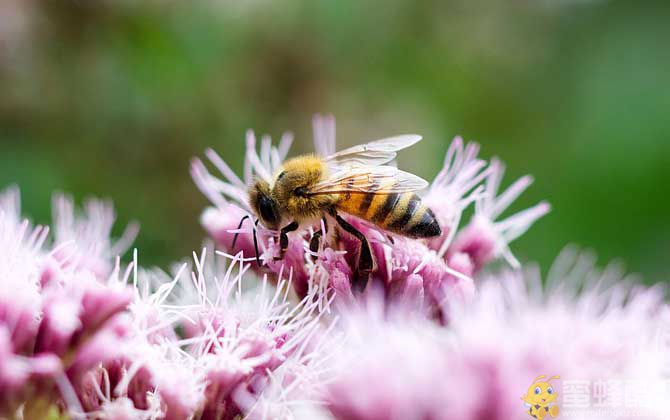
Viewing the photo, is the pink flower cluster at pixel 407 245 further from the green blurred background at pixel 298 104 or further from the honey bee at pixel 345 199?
the green blurred background at pixel 298 104

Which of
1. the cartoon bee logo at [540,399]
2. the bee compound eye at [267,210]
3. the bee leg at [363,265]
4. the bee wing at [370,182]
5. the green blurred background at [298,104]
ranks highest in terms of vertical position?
the green blurred background at [298,104]

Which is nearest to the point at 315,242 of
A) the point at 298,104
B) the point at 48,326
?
the point at 48,326

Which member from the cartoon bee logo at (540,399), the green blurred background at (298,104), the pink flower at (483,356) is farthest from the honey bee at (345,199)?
the green blurred background at (298,104)

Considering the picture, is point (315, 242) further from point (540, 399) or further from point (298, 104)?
point (298, 104)

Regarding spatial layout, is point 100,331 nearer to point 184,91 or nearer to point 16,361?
point 16,361

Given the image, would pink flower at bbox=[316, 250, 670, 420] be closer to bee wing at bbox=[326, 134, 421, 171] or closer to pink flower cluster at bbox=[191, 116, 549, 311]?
pink flower cluster at bbox=[191, 116, 549, 311]
